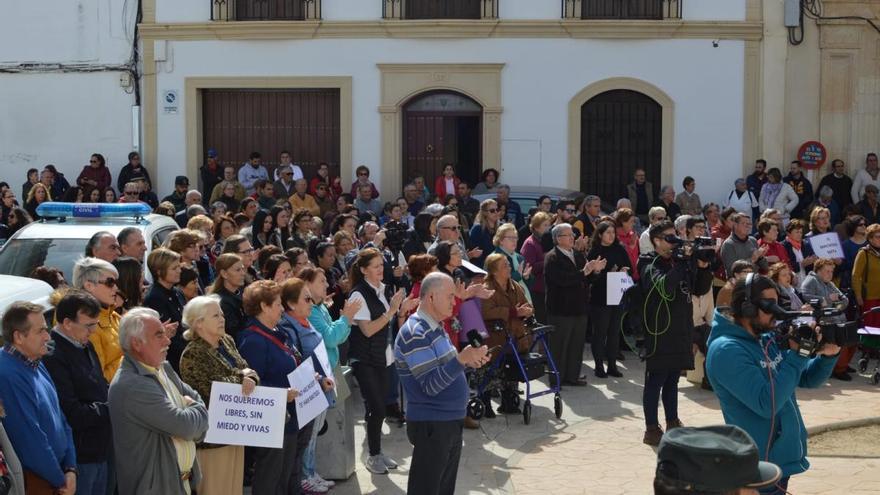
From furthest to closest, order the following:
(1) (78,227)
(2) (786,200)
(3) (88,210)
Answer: (2) (786,200) < (3) (88,210) < (1) (78,227)

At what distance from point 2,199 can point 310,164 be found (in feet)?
19.3

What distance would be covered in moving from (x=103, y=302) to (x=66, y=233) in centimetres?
440

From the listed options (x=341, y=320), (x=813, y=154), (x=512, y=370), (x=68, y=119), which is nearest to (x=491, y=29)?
(x=813, y=154)

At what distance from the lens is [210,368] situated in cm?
772

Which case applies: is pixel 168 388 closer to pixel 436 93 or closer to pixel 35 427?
pixel 35 427

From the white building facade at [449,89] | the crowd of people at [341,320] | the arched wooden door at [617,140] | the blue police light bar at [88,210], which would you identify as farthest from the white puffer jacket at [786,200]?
the blue police light bar at [88,210]

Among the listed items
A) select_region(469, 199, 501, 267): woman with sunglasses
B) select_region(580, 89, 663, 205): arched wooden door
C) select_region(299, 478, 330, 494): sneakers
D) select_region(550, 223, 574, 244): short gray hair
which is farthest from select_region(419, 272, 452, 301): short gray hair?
select_region(580, 89, 663, 205): arched wooden door

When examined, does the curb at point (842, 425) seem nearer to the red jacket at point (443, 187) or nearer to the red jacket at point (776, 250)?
the red jacket at point (776, 250)

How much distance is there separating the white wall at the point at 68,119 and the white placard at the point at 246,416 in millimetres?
15585

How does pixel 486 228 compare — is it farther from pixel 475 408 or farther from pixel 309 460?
pixel 309 460

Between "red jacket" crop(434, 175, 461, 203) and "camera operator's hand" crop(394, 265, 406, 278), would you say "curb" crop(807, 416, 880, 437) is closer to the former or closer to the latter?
"camera operator's hand" crop(394, 265, 406, 278)

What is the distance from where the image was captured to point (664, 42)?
71.9ft

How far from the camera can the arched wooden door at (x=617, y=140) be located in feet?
72.9

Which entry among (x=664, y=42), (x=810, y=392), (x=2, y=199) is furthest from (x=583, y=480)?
(x=664, y=42)
